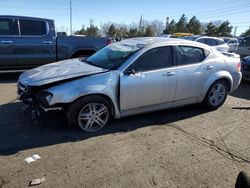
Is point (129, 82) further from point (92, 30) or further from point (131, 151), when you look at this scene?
point (92, 30)

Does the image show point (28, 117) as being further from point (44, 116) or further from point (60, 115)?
point (60, 115)

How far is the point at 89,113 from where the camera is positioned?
14.1ft

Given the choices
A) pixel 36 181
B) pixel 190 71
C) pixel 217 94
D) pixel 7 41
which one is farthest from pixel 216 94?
pixel 7 41

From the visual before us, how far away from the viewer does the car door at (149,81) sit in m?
4.47

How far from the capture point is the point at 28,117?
16.1 ft

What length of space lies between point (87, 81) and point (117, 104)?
2.29ft

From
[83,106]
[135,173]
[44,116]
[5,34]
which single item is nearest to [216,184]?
[135,173]

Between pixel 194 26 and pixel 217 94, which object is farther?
pixel 194 26

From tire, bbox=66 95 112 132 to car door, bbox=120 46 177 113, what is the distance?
1.11ft

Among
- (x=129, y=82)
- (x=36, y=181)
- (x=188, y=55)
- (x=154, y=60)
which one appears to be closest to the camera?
(x=36, y=181)

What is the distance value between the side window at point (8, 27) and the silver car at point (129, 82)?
12.9 ft

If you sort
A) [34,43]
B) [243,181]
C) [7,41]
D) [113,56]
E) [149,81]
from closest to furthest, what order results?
1. [243,181]
2. [149,81]
3. [113,56]
4. [7,41]
5. [34,43]

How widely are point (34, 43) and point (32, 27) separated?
1.83 feet

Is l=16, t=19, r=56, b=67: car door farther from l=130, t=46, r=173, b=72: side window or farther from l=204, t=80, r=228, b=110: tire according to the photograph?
l=204, t=80, r=228, b=110: tire
